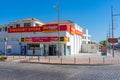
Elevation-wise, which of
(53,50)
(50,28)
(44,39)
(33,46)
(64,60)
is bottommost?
(64,60)

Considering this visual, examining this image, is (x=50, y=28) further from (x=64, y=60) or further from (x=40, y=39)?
(x=64, y=60)

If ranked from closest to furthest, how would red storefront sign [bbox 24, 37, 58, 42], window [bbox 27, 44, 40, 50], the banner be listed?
the banner, red storefront sign [bbox 24, 37, 58, 42], window [bbox 27, 44, 40, 50]

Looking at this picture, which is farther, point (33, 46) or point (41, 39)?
point (33, 46)

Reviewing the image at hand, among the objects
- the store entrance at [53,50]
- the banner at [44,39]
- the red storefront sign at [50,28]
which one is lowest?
the store entrance at [53,50]

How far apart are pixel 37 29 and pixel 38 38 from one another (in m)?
2.44

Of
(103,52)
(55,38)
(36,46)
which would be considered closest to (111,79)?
(103,52)

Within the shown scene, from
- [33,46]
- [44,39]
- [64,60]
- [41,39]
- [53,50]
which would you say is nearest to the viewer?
[64,60]

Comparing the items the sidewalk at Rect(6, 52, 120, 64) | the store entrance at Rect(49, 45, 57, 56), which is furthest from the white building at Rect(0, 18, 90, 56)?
the sidewalk at Rect(6, 52, 120, 64)

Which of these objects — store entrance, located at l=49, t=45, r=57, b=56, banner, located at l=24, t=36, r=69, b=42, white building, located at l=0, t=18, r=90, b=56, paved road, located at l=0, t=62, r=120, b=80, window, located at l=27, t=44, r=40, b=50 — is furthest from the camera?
window, located at l=27, t=44, r=40, b=50

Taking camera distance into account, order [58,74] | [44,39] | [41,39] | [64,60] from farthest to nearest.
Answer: [41,39]
[44,39]
[64,60]
[58,74]

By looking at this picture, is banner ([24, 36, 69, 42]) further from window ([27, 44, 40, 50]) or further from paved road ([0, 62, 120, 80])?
paved road ([0, 62, 120, 80])

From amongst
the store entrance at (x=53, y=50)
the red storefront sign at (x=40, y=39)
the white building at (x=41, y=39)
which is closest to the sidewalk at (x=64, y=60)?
the white building at (x=41, y=39)

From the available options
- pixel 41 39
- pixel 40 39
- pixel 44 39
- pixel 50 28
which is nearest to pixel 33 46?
pixel 40 39

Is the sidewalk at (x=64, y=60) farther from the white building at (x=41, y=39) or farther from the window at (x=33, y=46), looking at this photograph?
the window at (x=33, y=46)
